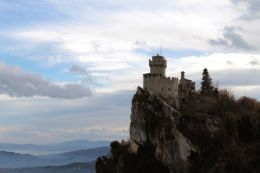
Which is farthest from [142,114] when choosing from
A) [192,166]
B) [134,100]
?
[192,166]

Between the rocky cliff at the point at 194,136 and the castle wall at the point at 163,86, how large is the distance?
183 centimetres

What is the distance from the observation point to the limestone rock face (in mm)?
101375

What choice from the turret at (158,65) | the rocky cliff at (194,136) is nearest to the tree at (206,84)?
the rocky cliff at (194,136)

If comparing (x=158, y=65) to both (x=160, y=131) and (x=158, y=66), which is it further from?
(x=160, y=131)

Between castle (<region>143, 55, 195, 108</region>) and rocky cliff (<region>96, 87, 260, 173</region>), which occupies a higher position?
castle (<region>143, 55, 195, 108</region>)

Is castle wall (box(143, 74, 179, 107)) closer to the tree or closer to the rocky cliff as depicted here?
the rocky cliff

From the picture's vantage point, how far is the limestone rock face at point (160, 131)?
10138cm

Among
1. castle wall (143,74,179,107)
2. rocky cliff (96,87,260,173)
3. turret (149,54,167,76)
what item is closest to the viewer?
rocky cliff (96,87,260,173)

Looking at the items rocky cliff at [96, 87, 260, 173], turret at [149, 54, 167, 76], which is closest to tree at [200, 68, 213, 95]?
rocky cliff at [96, 87, 260, 173]

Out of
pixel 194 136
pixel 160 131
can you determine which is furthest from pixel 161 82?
pixel 194 136

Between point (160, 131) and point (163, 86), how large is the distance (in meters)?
9.67

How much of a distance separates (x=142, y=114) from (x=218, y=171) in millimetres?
22431

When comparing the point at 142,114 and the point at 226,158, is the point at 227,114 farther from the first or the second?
the point at 142,114

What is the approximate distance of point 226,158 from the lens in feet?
320
